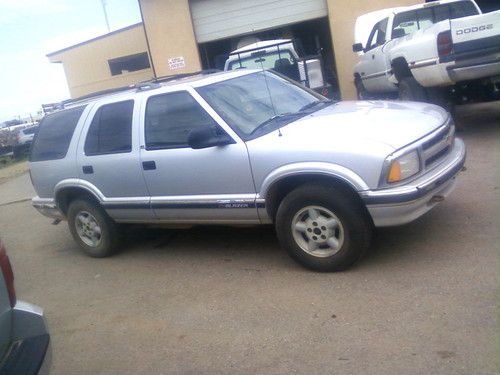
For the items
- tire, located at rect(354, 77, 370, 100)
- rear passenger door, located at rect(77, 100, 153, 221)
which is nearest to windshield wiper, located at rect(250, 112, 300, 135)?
rear passenger door, located at rect(77, 100, 153, 221)

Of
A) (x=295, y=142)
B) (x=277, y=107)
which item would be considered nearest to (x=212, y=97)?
(x=277, y=107)

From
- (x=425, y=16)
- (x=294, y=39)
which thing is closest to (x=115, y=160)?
(x=425, y=16)

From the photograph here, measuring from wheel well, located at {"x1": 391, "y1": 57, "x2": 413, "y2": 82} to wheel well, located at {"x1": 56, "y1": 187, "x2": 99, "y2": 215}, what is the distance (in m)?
5.51

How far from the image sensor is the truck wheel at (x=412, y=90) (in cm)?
878

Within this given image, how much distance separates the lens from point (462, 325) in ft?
11.4

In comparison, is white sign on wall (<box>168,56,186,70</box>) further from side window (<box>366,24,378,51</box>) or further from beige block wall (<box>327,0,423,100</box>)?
side window (<box>366,24,378,51</box>)

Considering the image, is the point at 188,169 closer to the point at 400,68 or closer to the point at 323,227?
the point at 323,227

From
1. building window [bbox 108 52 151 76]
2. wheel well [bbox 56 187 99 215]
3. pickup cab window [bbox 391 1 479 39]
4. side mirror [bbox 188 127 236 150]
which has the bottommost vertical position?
wheel well [bbox 56 187 99 215]

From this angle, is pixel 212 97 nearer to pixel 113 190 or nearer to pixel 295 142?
pixel 295 142

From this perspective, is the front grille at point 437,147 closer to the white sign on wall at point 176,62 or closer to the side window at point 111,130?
the side window at point 111,130

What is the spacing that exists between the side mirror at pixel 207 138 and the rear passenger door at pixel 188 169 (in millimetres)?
49

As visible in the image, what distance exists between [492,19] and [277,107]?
4.15m

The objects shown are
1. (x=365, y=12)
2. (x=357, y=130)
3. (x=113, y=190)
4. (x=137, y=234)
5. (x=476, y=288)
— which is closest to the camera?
(x=476, y=288)

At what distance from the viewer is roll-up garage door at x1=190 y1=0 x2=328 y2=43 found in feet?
51.9
